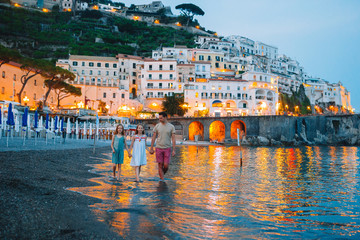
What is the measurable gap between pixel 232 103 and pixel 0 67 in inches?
2034

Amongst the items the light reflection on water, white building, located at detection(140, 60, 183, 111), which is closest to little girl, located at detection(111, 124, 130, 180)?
the light reflection on water

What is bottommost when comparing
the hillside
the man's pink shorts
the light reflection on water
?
the light reflection on water

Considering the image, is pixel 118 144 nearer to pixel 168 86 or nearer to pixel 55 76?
pixel 55 76

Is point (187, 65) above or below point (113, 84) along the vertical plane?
above

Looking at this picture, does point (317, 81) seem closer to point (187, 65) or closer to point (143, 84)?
point (187, 65)

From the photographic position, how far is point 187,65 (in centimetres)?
7381

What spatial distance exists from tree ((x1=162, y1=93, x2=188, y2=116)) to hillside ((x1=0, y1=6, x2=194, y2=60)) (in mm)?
30851

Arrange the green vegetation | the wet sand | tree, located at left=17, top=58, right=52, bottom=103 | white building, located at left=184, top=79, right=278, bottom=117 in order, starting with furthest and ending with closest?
the green vegetation, white building, located at left=184, top=79, right=278, bottom=117, tree, located at left=17, top=58, right=52, bottom=103, the wet sand

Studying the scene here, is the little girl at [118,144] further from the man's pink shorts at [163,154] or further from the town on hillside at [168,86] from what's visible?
the town on hillside at [168,86]

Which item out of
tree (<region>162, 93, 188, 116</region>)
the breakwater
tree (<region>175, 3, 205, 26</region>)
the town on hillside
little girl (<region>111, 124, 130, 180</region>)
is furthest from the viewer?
tree (<region>175, 3, 205, 26</region>)

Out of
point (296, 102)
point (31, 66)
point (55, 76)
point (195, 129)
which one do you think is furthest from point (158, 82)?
point (296, 102)

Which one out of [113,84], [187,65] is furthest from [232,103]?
[113,84]

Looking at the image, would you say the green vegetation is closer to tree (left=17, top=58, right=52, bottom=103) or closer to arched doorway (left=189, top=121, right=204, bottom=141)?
arched doorway (left=189, top=121, right=204, bottom=141)

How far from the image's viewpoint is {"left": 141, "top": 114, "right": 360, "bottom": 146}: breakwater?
57719 mm
